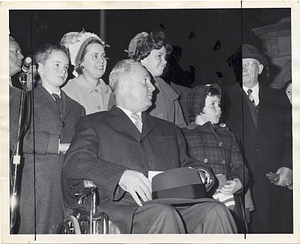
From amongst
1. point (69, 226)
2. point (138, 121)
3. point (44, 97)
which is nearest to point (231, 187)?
point (138, 121)

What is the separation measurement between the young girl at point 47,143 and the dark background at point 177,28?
192 millimetres

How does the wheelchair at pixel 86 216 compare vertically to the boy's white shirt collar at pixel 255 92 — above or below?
below

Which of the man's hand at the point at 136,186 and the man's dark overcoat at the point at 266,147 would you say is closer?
the man's hand at the point at 136,186

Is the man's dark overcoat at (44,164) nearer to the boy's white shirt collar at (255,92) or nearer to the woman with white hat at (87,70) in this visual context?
the woman with white hat at (87,70)

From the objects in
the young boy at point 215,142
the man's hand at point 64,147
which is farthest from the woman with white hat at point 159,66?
the man's hand at point 64,147

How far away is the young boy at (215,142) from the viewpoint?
4.55 m

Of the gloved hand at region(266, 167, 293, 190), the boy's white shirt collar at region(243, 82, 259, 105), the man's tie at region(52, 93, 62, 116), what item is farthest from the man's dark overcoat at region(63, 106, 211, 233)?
the boy's white shirt collar at region(243, 82, 259, 105)

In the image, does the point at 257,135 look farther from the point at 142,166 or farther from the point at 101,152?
the point at 101,152

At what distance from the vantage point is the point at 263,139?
15.2ft

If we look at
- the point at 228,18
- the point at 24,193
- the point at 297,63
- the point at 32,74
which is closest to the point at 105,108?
the point at 32,74

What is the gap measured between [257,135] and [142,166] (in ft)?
3.30

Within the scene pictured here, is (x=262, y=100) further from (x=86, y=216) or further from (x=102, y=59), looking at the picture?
(x=86, y=216)

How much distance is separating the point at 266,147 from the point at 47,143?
178cm

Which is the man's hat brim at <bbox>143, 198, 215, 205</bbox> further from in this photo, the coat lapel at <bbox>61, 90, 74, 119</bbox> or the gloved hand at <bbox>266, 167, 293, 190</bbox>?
the coat lapel at <bbox>61, 90, 74, 119</bbox>
